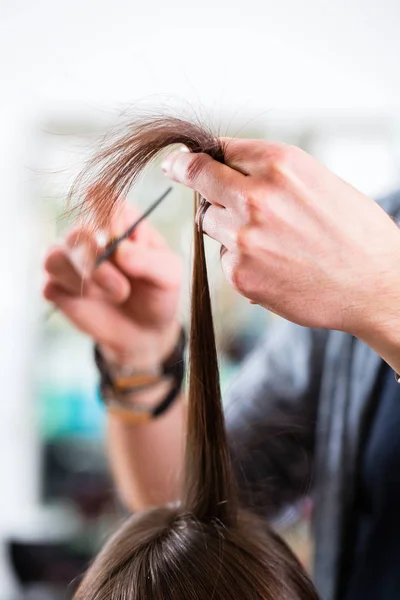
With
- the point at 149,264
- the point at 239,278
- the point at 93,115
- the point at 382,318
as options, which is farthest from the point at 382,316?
the point at 93,115

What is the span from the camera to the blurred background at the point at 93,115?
296 centimetres

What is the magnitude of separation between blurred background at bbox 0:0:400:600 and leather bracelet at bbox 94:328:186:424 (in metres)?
1.67

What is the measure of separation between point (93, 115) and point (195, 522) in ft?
8.54

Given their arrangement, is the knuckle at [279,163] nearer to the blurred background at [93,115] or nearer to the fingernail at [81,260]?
the fingernail at [81,260]

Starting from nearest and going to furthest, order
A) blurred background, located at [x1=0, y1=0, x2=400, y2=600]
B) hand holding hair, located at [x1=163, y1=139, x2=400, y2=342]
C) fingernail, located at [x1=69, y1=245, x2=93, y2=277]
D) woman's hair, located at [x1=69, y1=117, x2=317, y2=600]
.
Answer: hand holding hair, located at [x1=163, y1=139, x2=400, y2=342] < woman's hair, located at [x1=69, y1=117, x2=317, y2=600] < fingernail, located at [x1=69, y1=245, x2=93, y2=277] < blurred background, located at [x1=0, y1=0, x2=400, y2=600]

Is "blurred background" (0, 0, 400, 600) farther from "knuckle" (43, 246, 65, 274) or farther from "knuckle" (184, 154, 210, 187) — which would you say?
"knuckle" (184, 154, 210, 187)

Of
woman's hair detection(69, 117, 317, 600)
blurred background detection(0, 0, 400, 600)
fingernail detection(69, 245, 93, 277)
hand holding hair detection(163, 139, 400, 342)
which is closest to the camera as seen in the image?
hand holding hair detection(163, 139, 400, 342)

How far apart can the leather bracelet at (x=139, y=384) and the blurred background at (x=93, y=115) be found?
1.67 metres

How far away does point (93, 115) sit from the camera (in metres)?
3.09

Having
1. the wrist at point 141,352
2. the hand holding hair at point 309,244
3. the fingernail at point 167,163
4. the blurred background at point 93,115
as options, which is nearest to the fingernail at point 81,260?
the wrist at point 141,352

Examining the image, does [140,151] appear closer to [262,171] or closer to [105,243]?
[262,171]

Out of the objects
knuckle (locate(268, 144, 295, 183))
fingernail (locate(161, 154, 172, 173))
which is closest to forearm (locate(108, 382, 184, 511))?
fingernail (locate(161, 154, 172, 173))

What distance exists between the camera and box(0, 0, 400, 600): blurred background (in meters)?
2.96

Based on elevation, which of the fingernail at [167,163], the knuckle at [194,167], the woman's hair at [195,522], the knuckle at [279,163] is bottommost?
the woman's hair at [195,522]
